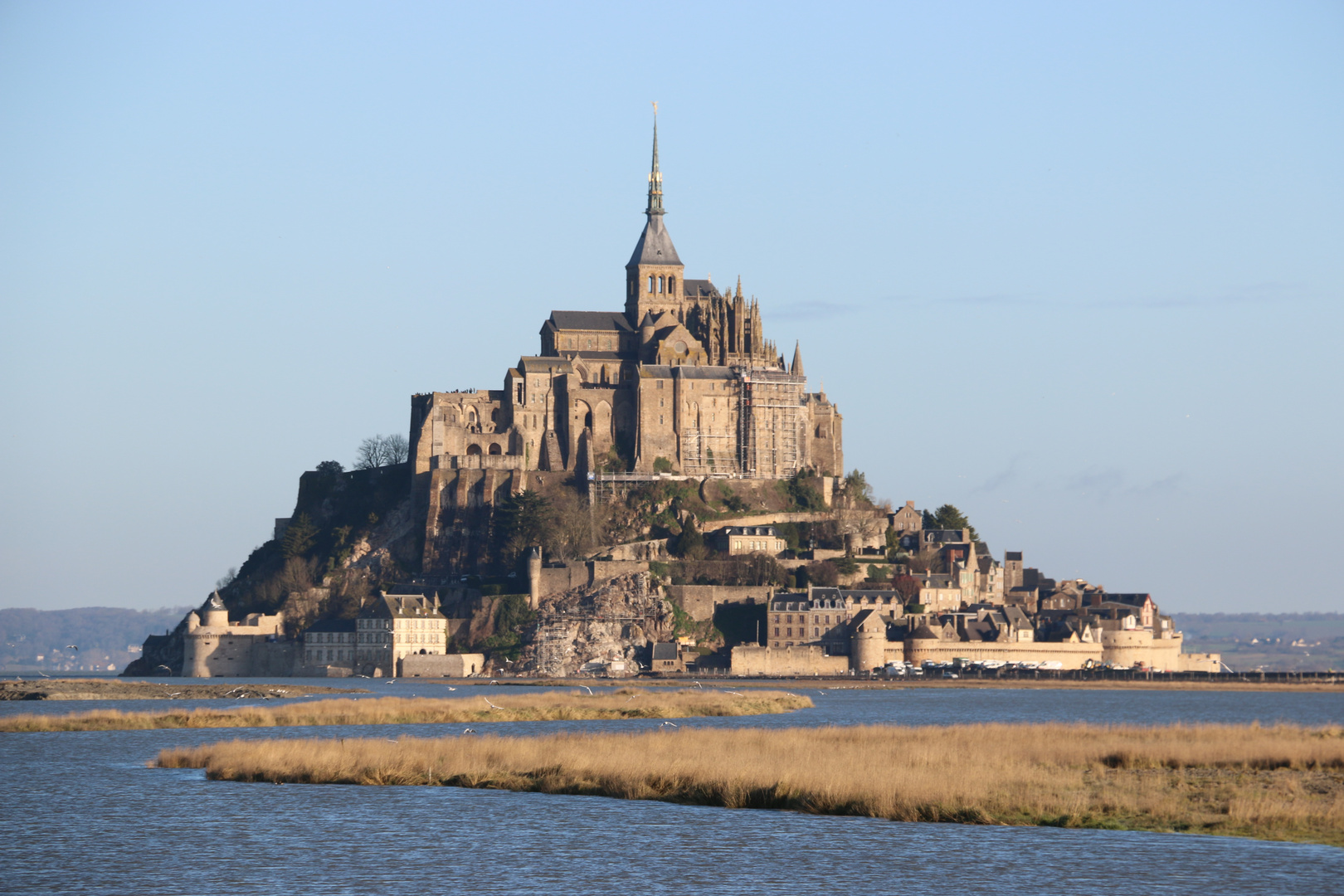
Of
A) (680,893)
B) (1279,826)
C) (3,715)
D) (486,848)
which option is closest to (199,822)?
(486,848)

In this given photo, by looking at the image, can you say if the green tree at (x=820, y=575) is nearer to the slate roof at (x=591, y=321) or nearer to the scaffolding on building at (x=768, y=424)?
the scaffolding on building at (x=768, y=424)

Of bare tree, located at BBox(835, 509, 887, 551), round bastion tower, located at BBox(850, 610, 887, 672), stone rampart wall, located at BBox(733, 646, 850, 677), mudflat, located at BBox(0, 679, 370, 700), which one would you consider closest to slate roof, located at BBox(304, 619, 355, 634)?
mudflat, located at BBox(0, 679, 370, 700)

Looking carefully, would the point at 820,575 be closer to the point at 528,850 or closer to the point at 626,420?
the point at 626,420

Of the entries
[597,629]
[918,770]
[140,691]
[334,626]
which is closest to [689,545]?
[597,629]

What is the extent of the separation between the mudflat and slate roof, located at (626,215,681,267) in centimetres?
4822

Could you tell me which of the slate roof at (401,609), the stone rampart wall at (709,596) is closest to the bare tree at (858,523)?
the stone rampart wall at (709,596)

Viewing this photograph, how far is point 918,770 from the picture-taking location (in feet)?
133

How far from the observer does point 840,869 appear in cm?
3212

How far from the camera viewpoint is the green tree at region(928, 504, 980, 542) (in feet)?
445

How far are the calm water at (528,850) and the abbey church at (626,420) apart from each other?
8083 centimetres

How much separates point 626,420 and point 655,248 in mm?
17370

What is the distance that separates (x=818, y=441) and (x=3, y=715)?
7483 cm

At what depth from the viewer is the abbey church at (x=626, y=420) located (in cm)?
12600

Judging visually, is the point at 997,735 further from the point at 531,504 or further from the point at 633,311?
the point at 633,311
